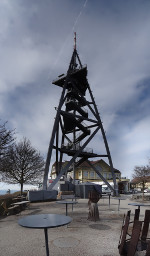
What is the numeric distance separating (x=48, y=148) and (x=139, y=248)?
17462 mm

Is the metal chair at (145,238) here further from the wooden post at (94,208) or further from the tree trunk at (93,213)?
the tree trunk at (93,213)

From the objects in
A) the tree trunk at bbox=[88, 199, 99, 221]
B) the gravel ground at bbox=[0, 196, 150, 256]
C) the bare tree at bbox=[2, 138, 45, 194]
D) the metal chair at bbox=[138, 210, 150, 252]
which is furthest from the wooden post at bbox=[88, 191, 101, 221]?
the bare tree at bbox=[2, 138, 45, 194]

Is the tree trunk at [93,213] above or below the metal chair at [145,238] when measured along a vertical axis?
below

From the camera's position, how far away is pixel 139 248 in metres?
3.95

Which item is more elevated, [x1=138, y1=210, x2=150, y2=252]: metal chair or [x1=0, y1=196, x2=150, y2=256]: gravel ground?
[x1=138, y1=210, x2=150, y2=252]: metal chair

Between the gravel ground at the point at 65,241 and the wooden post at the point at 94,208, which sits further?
the wooden post at the point at 94,208

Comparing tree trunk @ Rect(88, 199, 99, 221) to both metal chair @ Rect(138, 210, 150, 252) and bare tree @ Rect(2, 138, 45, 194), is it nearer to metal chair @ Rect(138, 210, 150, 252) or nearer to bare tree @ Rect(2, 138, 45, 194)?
metal chair @ Rect(138, 210, 150, 252)

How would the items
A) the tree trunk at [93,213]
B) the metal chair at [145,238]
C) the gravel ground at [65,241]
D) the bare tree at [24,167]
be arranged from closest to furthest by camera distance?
the metal chair at [145,238] < the gravel ground at [65,241] < the tree trunk at [93,213] < the bare tree at [24,167]

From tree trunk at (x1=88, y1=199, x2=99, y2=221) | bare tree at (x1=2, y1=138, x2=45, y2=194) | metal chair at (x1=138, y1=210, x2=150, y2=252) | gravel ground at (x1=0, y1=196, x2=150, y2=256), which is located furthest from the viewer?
bare tree at (x1=2, y1=138, x2=45, y2=194)

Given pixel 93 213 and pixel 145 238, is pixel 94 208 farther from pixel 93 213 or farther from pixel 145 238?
pixel 145 238

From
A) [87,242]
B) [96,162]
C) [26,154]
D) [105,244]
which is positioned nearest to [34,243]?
[87,242]

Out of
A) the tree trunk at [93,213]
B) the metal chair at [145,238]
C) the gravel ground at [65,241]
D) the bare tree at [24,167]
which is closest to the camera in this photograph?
the metal chair at [145,238]

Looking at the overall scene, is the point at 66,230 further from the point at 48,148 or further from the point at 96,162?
the point at 96,162

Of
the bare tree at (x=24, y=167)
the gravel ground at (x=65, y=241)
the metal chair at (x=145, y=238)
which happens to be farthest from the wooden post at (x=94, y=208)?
the bare tree at (x=24, y=167)
